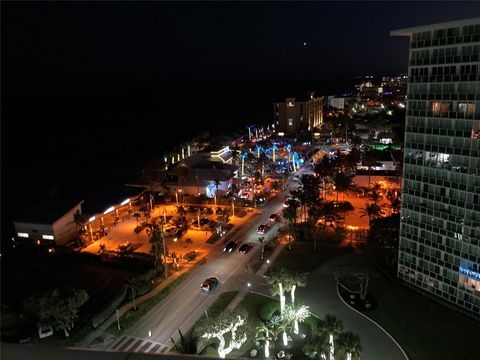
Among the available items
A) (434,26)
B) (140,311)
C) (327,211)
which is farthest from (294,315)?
(434,26)

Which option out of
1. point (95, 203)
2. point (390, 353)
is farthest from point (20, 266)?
point (390, 353)

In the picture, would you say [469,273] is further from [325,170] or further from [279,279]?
[325,170]

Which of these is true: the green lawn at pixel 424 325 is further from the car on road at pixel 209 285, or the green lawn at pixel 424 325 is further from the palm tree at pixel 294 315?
the car on road at pixel 209 285

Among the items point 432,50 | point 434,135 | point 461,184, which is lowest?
point 461,184

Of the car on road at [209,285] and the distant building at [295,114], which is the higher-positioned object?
the distant building at [295,114]

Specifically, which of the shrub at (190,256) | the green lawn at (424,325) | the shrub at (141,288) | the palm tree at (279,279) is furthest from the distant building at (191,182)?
the green lawn at (424,325)

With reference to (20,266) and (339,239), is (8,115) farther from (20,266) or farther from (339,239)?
(339,239)

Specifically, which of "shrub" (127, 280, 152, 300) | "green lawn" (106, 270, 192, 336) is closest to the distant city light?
"shrub" (127, 280, 152, 300)
